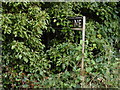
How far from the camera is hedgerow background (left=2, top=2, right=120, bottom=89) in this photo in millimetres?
3045

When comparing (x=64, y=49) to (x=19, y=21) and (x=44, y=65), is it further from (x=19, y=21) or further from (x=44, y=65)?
(x=19, y=21)

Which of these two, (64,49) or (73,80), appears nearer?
(73,80)

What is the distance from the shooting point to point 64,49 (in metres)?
3.41

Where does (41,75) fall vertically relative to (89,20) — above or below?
below

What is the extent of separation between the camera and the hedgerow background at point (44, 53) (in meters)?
3.04

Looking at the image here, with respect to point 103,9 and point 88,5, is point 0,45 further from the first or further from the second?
point 103,9

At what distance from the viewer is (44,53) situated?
3.68m

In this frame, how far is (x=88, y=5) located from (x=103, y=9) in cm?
34

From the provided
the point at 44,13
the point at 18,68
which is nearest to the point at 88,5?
the point at 44,13

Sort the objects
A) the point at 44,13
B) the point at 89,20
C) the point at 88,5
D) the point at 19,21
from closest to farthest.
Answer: the point at 19,21, the point at 44,13, the point at 88,5, the point at 89,20

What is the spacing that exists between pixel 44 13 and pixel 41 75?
112cm

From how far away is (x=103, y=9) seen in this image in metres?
3.91

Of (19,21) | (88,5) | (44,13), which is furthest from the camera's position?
(88,5)

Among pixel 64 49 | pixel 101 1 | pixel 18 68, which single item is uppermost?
pixel 101 1
